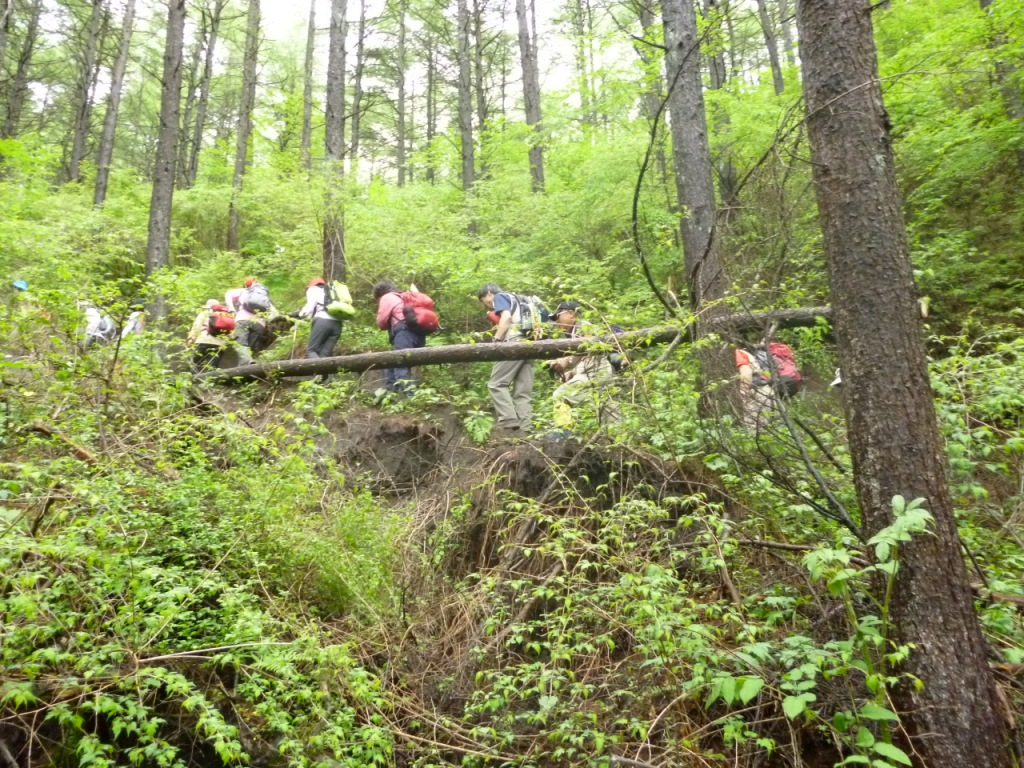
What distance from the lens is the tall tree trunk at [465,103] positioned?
55.4ft

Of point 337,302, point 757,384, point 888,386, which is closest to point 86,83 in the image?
point 337,302

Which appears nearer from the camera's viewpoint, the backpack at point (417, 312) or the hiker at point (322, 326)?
the backpack at point (417, 312)

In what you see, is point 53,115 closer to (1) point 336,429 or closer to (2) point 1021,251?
(1) point 336,429

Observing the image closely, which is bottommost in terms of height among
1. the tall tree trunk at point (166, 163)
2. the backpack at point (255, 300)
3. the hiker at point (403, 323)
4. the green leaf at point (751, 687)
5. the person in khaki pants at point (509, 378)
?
the green leaf at point (751, 687)

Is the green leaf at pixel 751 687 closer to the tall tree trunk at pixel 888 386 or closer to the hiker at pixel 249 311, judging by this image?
the tall tree trunk at pixel 888 386

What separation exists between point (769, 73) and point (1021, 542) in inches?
470

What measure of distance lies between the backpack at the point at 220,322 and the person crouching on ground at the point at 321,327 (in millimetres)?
1232

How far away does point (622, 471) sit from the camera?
16.5 ft

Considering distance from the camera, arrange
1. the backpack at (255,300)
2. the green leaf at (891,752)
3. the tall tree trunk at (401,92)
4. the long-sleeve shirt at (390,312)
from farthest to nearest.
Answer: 1. the tall tree trunk at (401,92)
2. the backpack at (255,300)
3. the long-sleeve shirt at (390,312)
4. the green leaf at (891,752)

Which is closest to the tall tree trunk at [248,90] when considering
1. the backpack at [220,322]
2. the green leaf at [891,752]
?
the backpack at [220,322]

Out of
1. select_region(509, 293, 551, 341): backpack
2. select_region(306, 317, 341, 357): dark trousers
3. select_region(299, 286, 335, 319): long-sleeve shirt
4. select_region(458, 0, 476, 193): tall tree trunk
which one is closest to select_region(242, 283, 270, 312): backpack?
select_region(299, 286, 335, 319): long-sleeve shirt

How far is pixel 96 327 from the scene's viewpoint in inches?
319

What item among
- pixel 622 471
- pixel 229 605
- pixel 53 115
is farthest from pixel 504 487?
pixel 53 115

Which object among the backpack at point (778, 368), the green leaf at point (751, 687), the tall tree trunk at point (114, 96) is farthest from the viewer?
the tall tree trunk at point (114, 96)
